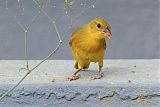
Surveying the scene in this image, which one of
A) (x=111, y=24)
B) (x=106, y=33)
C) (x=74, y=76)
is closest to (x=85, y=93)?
(x=74, y=76)

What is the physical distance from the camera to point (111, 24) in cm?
778

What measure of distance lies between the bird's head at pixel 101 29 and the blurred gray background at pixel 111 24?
2.70m

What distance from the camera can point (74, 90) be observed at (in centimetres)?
386

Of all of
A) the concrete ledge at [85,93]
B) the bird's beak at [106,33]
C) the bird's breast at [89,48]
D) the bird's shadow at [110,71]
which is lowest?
the concrete ledge at [85,93]

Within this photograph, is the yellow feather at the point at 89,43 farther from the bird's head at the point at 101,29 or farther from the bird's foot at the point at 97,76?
the bird's foot at the point at 97,76

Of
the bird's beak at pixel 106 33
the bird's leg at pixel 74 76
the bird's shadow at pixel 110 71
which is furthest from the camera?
the bird's shadow at pixel 110 71

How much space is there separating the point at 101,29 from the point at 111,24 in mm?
3971

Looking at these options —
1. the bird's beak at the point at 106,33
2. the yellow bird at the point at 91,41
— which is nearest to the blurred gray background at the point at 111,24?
the yellow bird at the point at 91,41

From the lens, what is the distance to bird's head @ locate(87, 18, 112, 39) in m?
3.79

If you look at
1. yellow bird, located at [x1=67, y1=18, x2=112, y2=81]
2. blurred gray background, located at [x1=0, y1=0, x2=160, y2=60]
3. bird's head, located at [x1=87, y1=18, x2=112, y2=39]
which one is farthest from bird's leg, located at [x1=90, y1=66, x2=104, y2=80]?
blurred gray background, located at [x1=0, y1=0, x2=160, y2=60]

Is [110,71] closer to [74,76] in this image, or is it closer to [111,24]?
[74,76]

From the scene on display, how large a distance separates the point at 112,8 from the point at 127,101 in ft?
15.4

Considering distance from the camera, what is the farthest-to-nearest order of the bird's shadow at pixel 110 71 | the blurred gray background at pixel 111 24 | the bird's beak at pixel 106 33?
the blurred gray background at pixel 111 24, the bird's shadow at pixel 110 71, the bird's beak at pixel 106 33

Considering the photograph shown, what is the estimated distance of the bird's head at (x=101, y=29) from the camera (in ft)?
12.4
